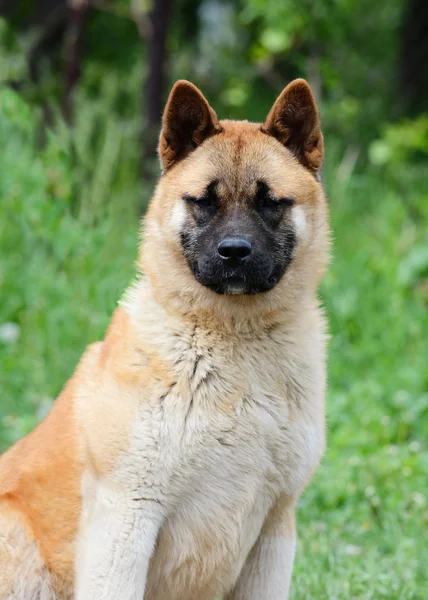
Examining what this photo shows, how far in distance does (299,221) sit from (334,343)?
12.2 ft

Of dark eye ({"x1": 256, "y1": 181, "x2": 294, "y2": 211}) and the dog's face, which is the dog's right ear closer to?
the dog's face

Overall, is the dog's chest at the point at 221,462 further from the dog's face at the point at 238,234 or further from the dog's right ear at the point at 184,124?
the dog's right ear at the point at 184,124

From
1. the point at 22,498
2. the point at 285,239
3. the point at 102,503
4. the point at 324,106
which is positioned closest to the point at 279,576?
the point at 102,503

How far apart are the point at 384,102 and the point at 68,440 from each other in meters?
9.43

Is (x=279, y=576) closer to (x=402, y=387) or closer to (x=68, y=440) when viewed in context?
(x=68, y=440)

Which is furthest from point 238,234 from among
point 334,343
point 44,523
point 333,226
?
point 333,226

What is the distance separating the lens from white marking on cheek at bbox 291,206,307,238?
3609 mm

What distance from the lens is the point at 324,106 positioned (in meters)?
10.5

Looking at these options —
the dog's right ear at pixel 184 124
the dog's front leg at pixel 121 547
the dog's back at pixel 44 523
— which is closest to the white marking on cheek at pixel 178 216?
the dog's right ear at pixel 184 124

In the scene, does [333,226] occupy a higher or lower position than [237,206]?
lower

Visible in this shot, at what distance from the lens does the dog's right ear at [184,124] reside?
3.59 metres

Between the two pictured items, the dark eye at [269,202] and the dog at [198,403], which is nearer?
the dog at [198,403]

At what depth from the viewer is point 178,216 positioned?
3615 mm

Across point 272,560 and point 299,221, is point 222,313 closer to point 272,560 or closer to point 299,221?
point 299,221
